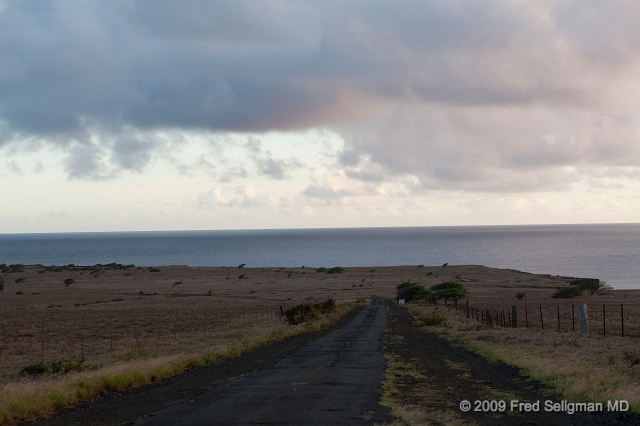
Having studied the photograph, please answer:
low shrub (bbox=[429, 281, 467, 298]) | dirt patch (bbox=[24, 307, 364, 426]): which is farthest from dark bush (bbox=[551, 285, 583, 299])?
dirt patch (bbox=[24, 307, 364, 426])

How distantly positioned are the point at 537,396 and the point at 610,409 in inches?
75.3

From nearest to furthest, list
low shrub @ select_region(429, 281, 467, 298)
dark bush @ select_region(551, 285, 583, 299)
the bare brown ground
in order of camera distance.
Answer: the bare brown ground < low shrub @ select_region(429, 281, 467, 298) < dark bush @ select_region(551, 285, 583, 299)

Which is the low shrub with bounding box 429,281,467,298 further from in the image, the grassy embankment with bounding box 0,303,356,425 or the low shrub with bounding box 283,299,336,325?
the grassy embankment with bounding box 0,303,356,425

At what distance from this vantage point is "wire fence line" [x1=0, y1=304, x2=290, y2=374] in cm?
2625

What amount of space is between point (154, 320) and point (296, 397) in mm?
32077

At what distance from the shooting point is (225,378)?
15.9 meters

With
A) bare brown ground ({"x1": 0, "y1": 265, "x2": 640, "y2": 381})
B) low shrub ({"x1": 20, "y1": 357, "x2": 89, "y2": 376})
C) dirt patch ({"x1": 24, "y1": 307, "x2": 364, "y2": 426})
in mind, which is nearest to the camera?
dirt patch ({"x1": 24, "y1": 307, "x2": 364, "y2": 426})

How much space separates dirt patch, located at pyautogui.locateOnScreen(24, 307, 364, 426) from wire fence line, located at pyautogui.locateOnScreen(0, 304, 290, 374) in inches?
324

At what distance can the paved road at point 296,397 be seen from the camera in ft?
33.7

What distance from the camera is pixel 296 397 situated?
12.3 m

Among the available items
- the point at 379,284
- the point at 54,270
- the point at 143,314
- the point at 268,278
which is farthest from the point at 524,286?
the point at 54,270

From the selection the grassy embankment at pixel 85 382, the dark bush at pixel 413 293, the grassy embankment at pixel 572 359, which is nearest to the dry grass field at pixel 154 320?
the grassy embankment at pixel 85 382

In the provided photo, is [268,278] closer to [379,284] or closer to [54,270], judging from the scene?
[379,284]

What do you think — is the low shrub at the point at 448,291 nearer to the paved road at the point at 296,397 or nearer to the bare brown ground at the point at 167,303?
the bare brown ground at the point at 167,303
